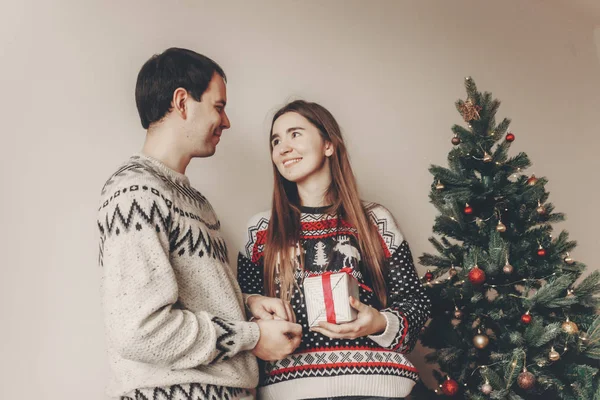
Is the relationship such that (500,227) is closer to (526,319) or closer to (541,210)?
(541,210)

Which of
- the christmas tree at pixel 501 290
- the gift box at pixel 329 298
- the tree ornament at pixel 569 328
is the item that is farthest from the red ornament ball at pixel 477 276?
the gift box at pixel 329 298

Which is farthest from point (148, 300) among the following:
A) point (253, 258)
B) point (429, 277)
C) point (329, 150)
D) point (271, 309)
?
point (429, 277)

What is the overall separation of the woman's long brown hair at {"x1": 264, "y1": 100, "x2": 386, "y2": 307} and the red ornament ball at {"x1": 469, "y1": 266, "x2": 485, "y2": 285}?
0.77 ft

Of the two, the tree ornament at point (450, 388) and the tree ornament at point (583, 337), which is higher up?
the tree ornament at point (583, 337)

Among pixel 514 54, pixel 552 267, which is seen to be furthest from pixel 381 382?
pixel 514 54

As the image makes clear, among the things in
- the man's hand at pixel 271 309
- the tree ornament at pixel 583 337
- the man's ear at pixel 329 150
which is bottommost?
the tree ornament at pixel 583 337

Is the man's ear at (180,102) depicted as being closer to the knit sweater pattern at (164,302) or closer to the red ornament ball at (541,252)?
the knit sweater pattern at (164,302)

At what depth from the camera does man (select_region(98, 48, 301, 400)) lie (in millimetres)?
986

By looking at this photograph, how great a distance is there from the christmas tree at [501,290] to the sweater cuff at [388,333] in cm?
27

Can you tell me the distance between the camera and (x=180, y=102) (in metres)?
1.28

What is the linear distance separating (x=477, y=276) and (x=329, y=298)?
476 millimetres

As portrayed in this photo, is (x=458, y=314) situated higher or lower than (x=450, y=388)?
higher

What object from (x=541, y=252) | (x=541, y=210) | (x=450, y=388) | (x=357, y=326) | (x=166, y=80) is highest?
(x=166, y=80)

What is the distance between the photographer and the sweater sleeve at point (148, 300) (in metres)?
0.97
